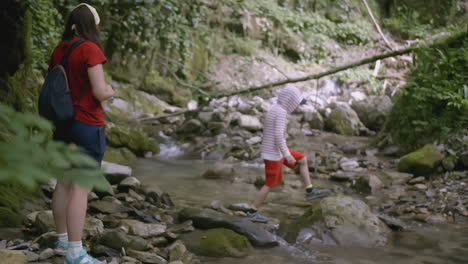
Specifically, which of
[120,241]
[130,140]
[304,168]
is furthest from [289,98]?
[130,140]

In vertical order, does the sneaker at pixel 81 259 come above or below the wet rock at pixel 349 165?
above

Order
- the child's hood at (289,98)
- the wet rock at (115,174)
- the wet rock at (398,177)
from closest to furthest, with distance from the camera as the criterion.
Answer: the child's hood at (289,98) < the wet rock at (115,174) < the wet rock at (398,177)

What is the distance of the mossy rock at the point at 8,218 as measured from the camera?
12.7 ft

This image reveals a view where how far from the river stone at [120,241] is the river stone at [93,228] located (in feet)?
0.64

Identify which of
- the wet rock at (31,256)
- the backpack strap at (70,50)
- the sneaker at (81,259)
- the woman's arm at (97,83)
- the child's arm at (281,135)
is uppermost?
the backpack strap at (70,50)

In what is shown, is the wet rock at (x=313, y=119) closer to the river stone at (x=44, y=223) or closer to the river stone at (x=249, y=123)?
the river stone at (x=249, y=123)

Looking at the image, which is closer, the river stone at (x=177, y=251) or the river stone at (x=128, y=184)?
the river stone at (x=177, y=251)

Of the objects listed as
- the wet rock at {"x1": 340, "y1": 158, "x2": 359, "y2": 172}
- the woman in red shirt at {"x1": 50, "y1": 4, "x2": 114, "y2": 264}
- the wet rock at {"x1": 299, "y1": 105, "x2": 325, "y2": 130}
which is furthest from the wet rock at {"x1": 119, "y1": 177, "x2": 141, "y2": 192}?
the wet rock at {"x1": 299, "y1": 105, "x2": 325, "y2": 130}

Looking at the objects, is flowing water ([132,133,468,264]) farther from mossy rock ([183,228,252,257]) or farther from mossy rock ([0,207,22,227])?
mossy rock ([0,207,22,227])

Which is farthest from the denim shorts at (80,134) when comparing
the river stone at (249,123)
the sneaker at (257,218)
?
the river stone at (249,123)

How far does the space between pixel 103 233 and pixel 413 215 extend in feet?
12.9

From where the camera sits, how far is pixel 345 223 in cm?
481

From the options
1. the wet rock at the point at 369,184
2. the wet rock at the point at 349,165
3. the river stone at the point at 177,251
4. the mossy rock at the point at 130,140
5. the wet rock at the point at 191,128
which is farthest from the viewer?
the wet rock at the point at 191,128

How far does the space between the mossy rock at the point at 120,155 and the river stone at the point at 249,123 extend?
3895 mm
